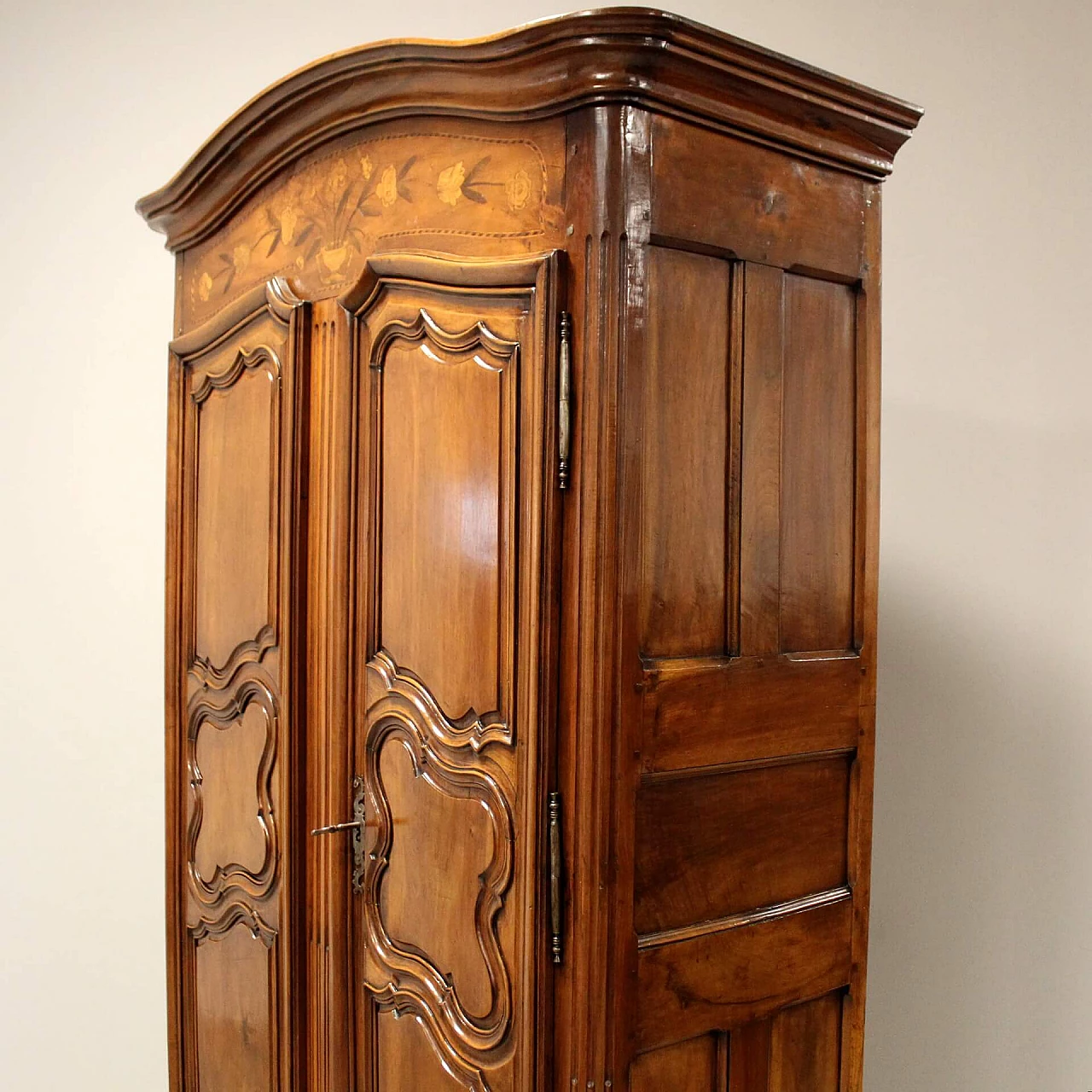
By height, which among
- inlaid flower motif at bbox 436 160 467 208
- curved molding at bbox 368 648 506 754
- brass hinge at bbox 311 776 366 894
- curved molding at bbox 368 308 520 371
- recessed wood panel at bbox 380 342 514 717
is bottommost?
brass hinge at bbox 311 776 366 894

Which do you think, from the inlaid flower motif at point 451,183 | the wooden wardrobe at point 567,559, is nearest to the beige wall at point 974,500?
the wooden wardrobe at point 567,559

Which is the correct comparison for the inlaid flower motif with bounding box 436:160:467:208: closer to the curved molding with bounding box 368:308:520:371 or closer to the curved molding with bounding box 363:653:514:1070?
the curved molding with bounding box 368:308:520:371

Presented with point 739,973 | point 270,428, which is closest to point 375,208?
point 270,428

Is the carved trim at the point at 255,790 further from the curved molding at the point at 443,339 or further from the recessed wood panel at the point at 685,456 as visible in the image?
the recessed wood panel at the point at 685,456

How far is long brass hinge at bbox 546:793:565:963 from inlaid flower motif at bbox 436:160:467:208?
3.41 ft

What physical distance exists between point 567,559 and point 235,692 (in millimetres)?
1164

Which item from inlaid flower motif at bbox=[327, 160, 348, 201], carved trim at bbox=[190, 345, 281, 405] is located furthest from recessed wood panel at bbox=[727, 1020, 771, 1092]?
inlaid flower motif at bbox=[327, 160, 348, 201]

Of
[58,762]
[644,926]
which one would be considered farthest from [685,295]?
[58,762]

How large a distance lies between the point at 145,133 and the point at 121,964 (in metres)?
2.59

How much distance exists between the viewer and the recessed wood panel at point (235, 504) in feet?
8.40

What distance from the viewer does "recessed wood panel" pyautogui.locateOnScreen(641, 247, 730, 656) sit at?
189 cm

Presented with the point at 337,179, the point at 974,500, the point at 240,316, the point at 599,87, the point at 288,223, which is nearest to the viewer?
the point at 599,87

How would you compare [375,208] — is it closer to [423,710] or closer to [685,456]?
[685,456]

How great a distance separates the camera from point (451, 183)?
6.87 ft
